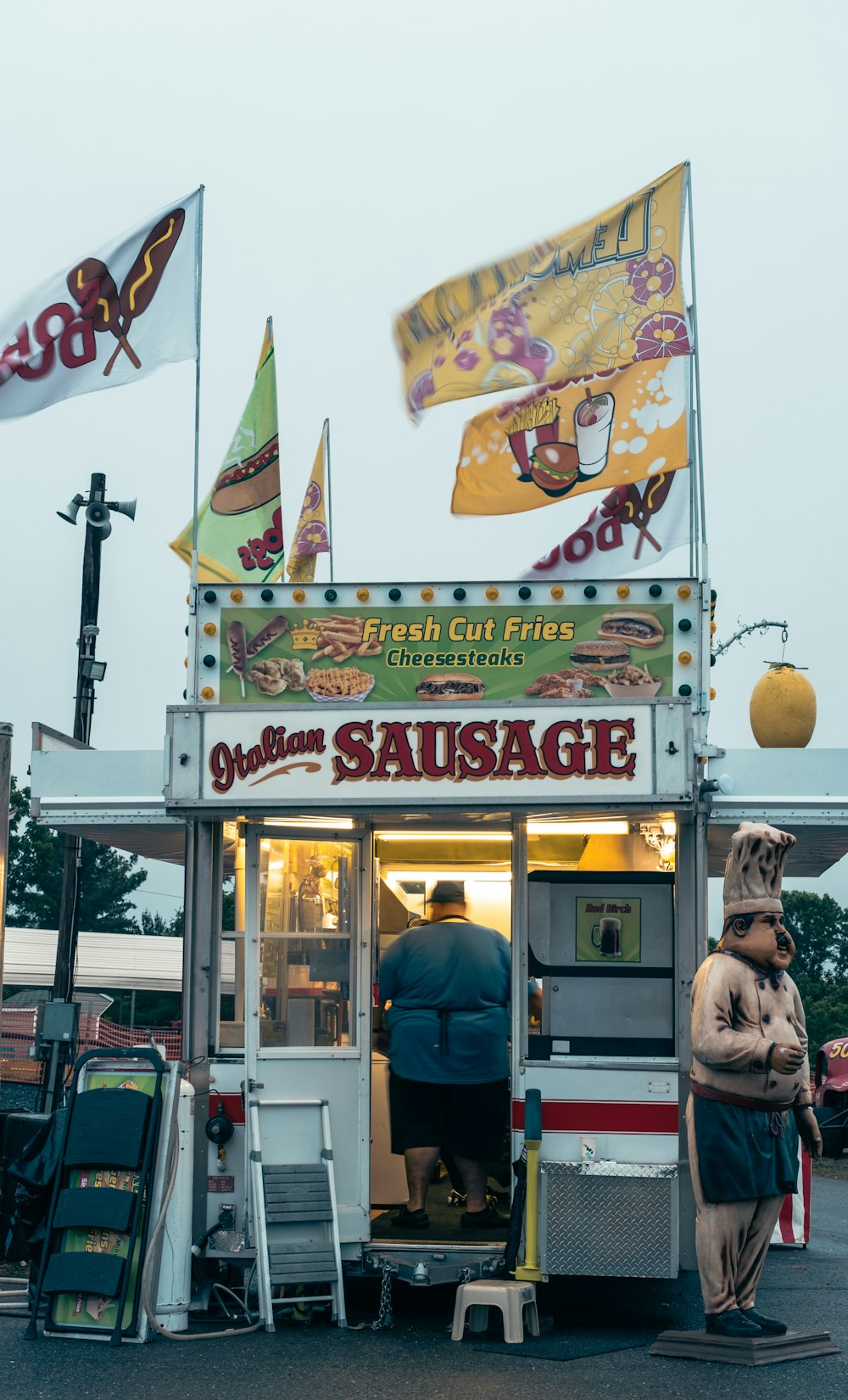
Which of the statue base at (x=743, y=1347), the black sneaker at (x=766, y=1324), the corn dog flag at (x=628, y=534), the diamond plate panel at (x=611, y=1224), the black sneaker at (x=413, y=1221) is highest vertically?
the corn dog flag at (x=628, y=534)

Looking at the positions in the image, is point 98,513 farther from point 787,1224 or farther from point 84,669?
point 787,1224

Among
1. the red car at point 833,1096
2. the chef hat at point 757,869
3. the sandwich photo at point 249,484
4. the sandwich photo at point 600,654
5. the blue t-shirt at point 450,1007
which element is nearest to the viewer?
the chef hat at point 757,869

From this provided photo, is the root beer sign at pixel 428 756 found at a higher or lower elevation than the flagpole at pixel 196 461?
lower

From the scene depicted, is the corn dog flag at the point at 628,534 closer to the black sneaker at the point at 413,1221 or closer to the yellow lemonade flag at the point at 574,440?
the yellow lemonade flag at the point at 574,440

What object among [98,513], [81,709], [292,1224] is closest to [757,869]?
[292,1224]

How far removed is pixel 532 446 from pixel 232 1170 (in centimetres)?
445

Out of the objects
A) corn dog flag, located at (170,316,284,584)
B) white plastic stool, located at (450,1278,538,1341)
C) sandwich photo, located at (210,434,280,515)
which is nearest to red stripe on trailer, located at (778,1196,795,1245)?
white plastic stool, located at (450,1278,538,1341)

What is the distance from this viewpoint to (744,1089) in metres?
6.54

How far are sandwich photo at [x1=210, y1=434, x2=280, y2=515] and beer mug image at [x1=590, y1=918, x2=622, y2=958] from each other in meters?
5.47

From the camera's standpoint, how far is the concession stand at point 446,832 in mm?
7137

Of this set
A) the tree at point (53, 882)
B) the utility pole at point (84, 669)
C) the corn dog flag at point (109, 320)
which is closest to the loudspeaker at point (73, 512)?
the utility pole at point (84, 669)

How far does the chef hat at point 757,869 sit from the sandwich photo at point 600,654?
1.31 m

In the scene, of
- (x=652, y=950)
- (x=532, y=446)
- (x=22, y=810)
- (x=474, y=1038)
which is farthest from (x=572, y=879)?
(x=22, y=810)

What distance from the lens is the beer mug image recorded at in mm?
7441
